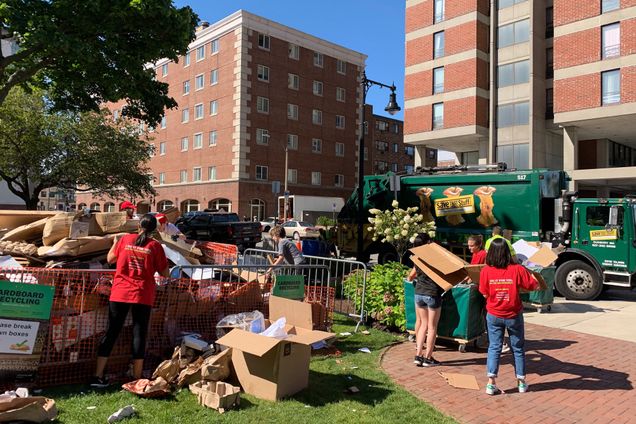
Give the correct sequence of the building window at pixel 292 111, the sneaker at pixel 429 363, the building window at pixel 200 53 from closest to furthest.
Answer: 1. the sneaker at pixel 429 363
2. the building window at pixel 292 111
3. the building window at pixel 200 53

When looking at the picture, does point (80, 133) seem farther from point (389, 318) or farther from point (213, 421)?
point (213, 421)

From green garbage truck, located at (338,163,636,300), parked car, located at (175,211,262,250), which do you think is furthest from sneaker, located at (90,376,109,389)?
parked car, located at (175,211,262,250)

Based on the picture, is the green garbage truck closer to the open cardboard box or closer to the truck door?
the truck door

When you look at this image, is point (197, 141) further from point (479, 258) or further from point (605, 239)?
point (479, 258)

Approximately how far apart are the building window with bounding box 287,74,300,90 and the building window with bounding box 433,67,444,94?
1806cm

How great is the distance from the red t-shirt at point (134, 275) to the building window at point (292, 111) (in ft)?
146

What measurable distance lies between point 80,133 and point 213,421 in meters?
23.0

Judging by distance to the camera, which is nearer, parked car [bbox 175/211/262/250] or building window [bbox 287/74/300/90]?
parked car [bbox 175/211/262/250]

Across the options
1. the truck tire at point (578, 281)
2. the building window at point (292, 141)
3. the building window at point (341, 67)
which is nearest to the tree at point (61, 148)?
the truck tire at point (578, 281)

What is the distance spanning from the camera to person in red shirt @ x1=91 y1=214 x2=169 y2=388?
505 centimetres

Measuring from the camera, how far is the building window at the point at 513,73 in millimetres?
31703

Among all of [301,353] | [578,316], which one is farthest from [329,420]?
[578,316]

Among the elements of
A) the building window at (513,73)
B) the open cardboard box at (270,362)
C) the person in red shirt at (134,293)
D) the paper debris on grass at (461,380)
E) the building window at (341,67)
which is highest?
the building window at (341,67)

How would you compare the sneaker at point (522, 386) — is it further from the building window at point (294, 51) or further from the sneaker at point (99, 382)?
the building window at point (294, 51)
